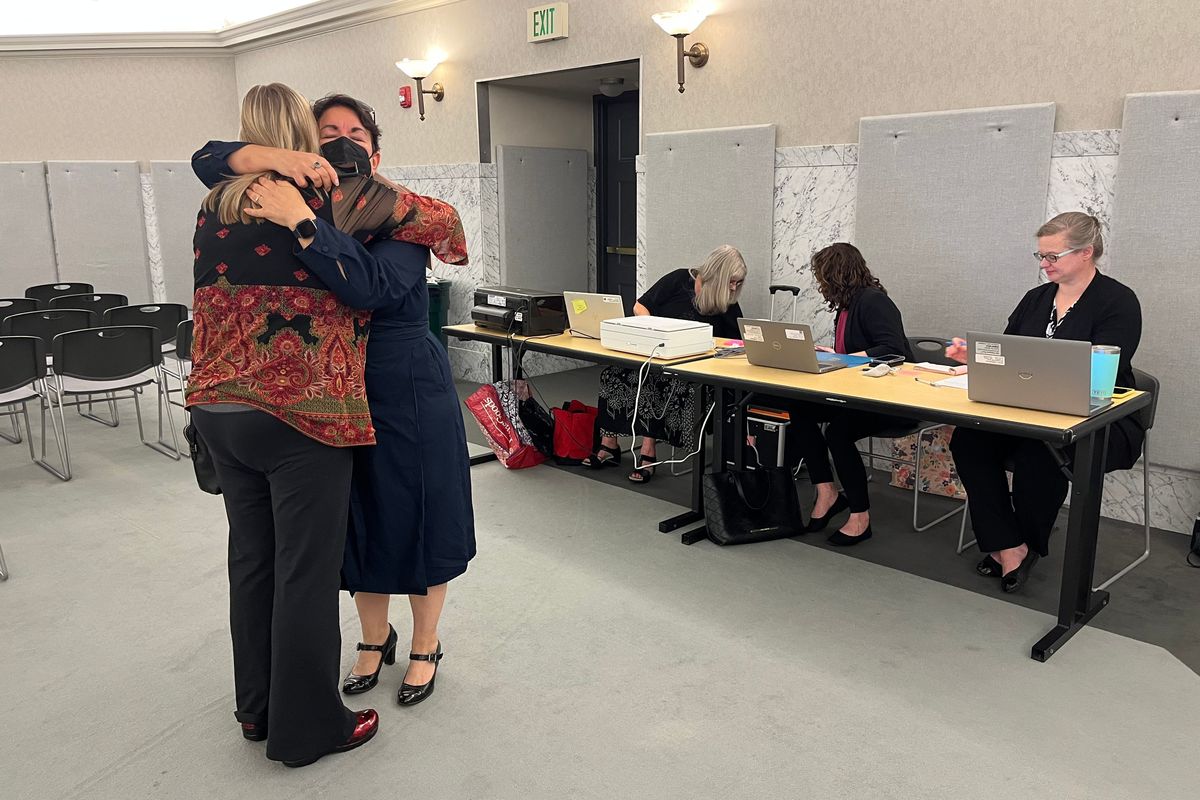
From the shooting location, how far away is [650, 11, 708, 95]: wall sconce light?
515cm

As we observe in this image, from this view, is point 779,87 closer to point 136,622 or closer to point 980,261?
point 980,261

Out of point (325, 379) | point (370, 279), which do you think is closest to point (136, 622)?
point (325, 379)

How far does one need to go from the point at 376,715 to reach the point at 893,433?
247 cm

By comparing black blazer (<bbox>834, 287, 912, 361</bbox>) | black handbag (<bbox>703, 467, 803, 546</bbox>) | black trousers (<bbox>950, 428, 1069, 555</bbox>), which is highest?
black blazer (<bbox>834, 287, 912, 361</bbox>)

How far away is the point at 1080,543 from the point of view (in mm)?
2998

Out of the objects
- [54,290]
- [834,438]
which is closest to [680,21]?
[834,438]

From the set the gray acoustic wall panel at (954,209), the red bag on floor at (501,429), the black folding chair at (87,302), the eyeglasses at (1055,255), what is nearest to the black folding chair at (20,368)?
the black folding chair at (87,302)

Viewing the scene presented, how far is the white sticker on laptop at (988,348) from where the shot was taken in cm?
296

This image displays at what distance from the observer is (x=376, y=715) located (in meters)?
2.47

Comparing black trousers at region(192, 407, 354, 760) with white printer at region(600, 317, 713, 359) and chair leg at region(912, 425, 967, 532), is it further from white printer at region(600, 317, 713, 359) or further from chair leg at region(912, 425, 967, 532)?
chair leg at region(912, 425, 967, 532)

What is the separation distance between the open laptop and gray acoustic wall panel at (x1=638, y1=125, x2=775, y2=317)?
4.89ft

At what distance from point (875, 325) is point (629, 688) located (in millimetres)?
2102

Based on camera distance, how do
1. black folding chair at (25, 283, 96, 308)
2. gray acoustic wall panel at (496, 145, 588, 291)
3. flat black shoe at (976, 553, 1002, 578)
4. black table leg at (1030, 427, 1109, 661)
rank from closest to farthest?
black table leg at (1030, 427, 1109, 661), flat black shoe at (976, 553, 1002, 578), gray acoustic wall panel at (496, 145, 588, 291), black folding chair at (25, 283, 96, 308)

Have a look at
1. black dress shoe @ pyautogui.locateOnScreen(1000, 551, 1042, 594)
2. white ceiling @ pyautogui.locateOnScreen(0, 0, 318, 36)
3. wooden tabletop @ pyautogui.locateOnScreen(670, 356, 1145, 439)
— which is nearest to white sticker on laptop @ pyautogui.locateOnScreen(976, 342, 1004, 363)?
wooden tabletop @ pyautogui.locateOnScreen(670, 356, 1145, 439)
